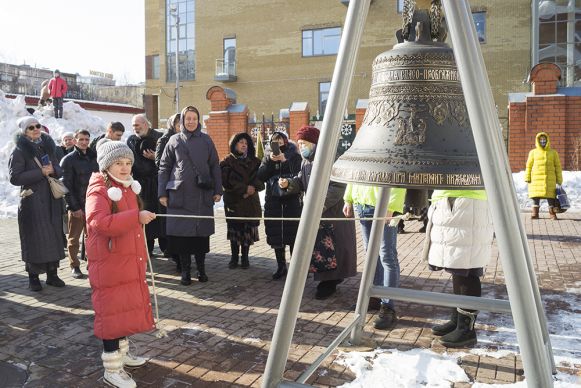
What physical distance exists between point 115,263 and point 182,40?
105 feet

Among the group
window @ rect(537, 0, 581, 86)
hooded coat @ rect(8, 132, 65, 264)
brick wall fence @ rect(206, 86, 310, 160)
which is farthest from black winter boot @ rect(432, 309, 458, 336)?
window @ rect(537, 0, 581, 86)

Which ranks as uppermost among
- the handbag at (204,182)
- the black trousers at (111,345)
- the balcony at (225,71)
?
the balcony at (225,71)

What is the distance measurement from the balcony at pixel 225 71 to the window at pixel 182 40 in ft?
8.30

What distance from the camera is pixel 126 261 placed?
3.49 metres

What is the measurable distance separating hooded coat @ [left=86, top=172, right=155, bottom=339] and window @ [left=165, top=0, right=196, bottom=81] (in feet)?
100

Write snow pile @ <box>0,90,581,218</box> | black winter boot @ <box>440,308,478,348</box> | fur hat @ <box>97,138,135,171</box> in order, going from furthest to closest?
snow pile @ <box>0,90,581,218</box>, black winter boot @ <box>440,308,478,348</box>, fur hat @ <box>97,138,135,171</box>

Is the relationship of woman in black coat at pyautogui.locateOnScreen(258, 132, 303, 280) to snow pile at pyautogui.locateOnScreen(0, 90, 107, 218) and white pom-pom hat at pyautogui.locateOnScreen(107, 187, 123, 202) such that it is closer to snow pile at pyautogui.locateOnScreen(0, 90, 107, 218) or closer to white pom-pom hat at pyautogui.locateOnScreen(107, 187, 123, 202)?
white pom-pom hat at pyautogui.locateOnScreen(107, 187, 123, 202)

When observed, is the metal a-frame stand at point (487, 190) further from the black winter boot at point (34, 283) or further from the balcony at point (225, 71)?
the balcony at point (225, 71)

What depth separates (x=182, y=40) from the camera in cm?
3331

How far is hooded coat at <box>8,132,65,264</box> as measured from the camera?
5.43 metres

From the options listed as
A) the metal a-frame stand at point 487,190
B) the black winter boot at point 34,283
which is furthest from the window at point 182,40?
the metal a-frame stand at point 487,190

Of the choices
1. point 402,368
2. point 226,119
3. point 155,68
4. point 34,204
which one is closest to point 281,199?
point 34,204

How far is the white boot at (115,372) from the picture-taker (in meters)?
3.34

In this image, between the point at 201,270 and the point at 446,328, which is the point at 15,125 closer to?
the point at 201,270
